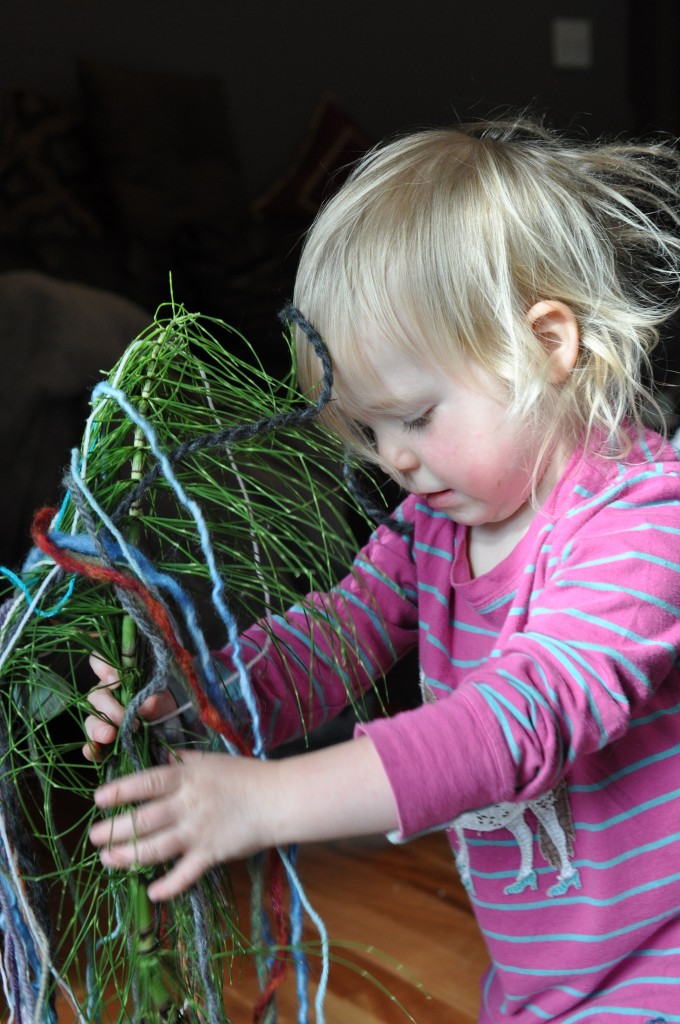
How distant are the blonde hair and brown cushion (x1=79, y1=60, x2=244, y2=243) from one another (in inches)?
10.5

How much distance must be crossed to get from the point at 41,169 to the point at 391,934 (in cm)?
84

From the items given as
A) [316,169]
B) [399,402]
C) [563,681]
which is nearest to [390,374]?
[399,402]

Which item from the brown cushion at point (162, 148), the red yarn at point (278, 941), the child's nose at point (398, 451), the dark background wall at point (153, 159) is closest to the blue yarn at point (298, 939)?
the red yarn at point (278, 941)

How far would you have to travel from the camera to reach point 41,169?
938 mm

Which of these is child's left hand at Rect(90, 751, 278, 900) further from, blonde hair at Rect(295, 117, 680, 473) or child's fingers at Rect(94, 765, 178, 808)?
blonde hair at Rect(295, 117, 680, 473)

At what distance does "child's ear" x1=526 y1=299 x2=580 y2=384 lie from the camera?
75 cm

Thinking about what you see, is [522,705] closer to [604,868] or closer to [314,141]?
[604,868]

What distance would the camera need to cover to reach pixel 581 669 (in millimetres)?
588

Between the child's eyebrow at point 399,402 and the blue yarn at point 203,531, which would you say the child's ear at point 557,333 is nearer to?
the child's eyebrow at point 399,402

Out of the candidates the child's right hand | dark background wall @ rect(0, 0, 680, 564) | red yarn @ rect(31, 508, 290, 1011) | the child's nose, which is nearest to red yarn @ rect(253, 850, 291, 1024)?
red yarn @ rect(31, 508, 290, 1011)

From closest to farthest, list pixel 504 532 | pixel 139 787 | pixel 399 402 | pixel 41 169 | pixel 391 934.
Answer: pixel 139 787
pixel 399 402
pixel 504 532
pixel 41 169
pixel 391 934

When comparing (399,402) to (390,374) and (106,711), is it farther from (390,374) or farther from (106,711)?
(106,711)

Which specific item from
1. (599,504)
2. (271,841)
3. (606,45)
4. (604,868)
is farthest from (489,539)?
(606,45)

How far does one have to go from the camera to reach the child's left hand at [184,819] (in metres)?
0.49
